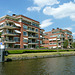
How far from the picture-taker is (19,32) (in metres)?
52.9

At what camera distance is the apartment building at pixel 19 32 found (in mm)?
49250

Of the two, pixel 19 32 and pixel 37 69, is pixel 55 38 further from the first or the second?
pixel 37 69

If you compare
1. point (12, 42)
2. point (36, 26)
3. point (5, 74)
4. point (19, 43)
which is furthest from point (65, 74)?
point (36, 26)

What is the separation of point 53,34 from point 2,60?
73834mm

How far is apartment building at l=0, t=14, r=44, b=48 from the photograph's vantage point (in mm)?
49250

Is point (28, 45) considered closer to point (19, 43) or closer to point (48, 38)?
point (19, 43)

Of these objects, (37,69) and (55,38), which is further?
(55,38)

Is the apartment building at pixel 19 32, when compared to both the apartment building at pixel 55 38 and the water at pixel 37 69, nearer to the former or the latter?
the apartment building at pixel 55 38

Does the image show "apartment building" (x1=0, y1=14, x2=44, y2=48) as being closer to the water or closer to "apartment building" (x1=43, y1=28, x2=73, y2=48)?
"apartment building" (x1=43, y1=28, x2=73, y2=48)

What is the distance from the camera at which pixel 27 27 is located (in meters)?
59.6

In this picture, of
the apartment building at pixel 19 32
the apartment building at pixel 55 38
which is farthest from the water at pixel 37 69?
the apartment building at pixel 55 38

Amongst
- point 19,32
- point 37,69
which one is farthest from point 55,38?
point 37,69

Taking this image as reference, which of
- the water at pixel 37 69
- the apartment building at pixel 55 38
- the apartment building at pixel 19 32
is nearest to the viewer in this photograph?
the water at pixel 37 69

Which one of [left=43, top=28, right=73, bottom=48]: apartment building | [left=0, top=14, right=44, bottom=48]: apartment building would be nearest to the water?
[left=0, top=14, right=44, bottom=48]: apartment building
